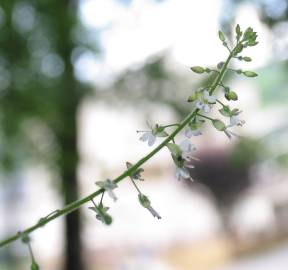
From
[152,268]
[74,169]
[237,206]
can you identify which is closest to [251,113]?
[237,206]

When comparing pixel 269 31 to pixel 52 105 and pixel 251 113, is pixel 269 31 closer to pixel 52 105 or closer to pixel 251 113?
pixel 52 105

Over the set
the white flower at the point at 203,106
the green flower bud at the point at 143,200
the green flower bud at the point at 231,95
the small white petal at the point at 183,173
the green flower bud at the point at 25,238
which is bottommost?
the small white petal at the point at 183,173

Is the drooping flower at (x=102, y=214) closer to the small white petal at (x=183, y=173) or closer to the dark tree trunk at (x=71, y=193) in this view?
the small white petal at (x=183, y=173)

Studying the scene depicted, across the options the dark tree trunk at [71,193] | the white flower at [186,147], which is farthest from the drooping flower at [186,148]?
the dark tree trunk at [71,193]

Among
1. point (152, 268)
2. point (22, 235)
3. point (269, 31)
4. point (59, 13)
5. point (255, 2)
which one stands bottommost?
point (22, 235)

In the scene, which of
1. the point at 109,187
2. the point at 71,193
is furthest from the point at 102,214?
the point at 71,193

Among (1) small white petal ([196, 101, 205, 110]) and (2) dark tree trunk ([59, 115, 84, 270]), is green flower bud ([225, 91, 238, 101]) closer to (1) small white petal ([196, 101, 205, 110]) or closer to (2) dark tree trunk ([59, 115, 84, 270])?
(1) small white petal ([196, 101, 205, 110])

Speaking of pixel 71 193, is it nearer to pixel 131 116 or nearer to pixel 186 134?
pixel 131 116

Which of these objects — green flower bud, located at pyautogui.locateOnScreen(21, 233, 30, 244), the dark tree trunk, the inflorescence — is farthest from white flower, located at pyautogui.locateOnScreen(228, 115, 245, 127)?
the dark tree trunk
